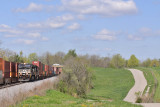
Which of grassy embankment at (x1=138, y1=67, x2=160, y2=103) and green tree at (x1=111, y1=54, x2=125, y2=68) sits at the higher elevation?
green tree at (x1=111, y1=54, x2=125, y2=68)

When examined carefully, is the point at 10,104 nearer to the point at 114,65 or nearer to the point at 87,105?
the point at 87,105

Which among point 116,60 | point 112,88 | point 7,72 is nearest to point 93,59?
point 116,60

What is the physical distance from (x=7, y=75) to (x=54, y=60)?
11553 cm

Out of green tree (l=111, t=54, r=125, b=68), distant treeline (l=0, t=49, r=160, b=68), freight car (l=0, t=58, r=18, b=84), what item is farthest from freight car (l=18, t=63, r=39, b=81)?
green tree (l=111, t=54, r=125, b=68)

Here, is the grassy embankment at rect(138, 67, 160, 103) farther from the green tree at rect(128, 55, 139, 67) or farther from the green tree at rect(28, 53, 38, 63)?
the green tree at rect(128, 55, 139, 67)

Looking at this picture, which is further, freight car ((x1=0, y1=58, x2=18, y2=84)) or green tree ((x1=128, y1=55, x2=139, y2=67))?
green tree ((x1=128, y1=55, x2=139, y2=67))

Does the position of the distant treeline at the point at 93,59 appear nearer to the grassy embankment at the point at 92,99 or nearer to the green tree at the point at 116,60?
the green tree at the point at 116,60

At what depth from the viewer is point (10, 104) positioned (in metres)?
15.9

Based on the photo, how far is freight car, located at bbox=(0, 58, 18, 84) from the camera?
3628 centimetres

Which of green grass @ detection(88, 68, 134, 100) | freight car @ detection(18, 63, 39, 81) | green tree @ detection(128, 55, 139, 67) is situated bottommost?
green grass @ detection(88, 68, 134, 100)

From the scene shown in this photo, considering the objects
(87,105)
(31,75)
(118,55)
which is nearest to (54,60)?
(118,55)

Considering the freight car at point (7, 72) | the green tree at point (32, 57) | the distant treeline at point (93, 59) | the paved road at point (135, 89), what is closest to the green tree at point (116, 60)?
the distant treeline at point (93, 59)

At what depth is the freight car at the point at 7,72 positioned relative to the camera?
3628 centimetres

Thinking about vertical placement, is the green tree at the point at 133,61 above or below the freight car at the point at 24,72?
above
